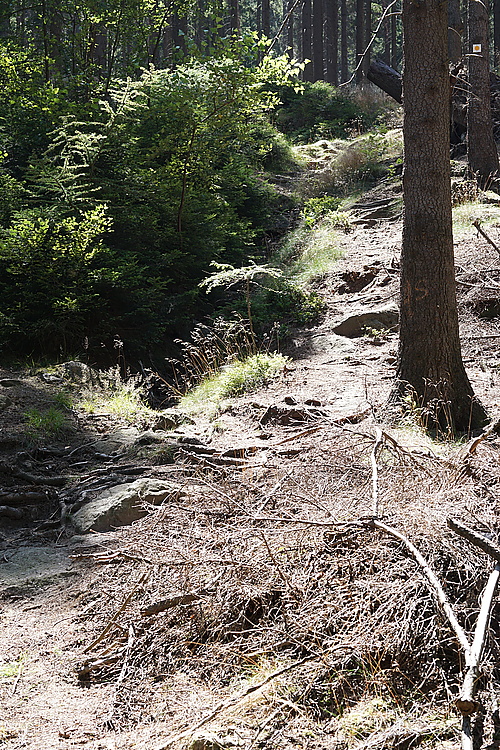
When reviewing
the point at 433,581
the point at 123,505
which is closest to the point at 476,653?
the point at 433,581

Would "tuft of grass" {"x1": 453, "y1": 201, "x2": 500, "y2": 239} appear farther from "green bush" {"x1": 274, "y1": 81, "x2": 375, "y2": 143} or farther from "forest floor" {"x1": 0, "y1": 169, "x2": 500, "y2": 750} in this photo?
"green bush" {"x1": 274, "y1": 81, "x2": 375, "y2": 143}

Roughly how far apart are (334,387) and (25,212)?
4670mm

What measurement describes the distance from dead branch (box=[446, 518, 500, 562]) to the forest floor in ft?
0.78

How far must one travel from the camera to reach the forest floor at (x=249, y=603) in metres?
2.69

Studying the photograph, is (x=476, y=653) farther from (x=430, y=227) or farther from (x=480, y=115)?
(x=480, y=115)

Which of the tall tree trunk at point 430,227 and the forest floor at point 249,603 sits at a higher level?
the tall tree trunk at point 430,227

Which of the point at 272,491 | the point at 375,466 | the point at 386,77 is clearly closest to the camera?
the point at 375,466

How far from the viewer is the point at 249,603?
3.38 m

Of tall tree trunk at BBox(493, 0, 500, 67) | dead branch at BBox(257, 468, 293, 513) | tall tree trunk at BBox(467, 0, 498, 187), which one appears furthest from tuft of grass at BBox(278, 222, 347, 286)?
tall tree trunk at BBox(493, 0, 500, 67)

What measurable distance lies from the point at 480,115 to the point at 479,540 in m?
12.2

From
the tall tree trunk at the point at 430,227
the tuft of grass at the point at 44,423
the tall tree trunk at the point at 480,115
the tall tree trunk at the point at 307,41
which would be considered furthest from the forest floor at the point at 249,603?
the tall tree trunk at the point at 307,41

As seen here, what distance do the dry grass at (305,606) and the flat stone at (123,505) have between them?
21.1 inches

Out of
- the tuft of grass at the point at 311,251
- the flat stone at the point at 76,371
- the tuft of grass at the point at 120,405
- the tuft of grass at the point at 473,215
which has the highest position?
the tuft of grass at the point at 473,215

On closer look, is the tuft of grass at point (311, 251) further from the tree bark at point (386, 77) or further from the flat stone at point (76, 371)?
the tree bark at point (386, 77)
